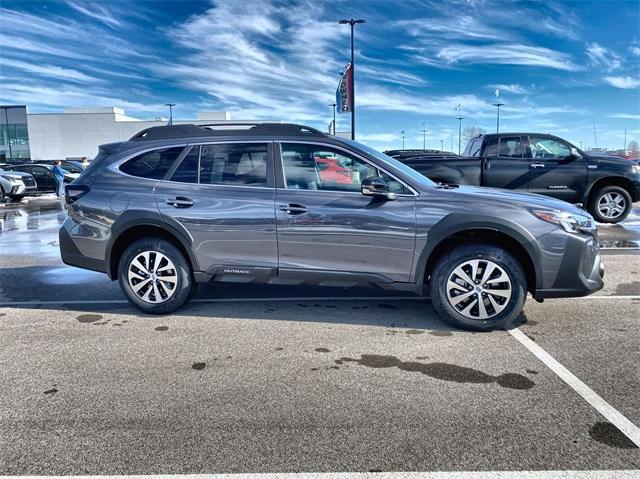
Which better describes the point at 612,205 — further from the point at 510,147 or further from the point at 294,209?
the point at 294,209

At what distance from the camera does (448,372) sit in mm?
3439

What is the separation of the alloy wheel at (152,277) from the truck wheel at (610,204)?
30.0 ft

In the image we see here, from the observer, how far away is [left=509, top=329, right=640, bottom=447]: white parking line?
2.69 meters

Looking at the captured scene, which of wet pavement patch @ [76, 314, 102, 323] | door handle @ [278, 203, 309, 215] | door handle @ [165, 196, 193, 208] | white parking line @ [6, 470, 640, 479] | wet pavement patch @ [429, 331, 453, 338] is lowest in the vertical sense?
white parking line @ [6, 470, 640, 479]

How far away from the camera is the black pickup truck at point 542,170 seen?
32.8ft

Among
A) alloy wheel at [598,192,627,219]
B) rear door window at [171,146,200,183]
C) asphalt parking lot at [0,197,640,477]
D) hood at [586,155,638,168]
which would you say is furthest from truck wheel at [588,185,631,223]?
rear door window at [171,146,200,183]

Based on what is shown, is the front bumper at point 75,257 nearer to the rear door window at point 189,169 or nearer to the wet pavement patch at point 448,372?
the rear door window at point 189,169

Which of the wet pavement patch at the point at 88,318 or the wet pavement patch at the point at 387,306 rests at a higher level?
the wet pavement patch at the point at 88,318

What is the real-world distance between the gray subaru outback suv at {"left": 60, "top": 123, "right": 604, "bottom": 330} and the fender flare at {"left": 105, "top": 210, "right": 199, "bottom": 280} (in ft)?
→ 0.04

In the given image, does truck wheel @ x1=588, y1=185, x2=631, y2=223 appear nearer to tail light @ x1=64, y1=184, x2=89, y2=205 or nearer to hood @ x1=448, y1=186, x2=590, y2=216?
hood @ x1=448, y1=186, x2=590, y2=216

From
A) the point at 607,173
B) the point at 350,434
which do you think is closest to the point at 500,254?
the point at 350,434

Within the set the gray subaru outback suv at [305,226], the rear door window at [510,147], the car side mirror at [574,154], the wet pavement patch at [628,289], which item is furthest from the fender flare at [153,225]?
the car side mirror at [574,154]

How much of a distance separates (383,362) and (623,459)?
161cm

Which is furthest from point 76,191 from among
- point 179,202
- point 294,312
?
point 294,312
